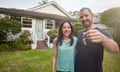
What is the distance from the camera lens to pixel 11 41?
6.99m

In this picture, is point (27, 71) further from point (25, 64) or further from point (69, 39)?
point (69, 39)

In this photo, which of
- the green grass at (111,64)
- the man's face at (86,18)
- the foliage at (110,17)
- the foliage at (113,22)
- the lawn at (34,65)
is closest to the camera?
the man's face at (86,18)

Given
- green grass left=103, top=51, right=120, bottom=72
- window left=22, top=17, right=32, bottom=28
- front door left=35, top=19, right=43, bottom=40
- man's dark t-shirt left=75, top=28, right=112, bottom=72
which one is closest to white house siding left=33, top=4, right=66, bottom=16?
front door left=35, top=19, right=43, bottom=40

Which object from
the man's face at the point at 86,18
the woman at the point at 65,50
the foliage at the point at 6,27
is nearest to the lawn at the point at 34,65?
the foliage at the point at 6,27

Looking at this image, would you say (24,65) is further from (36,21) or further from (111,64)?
(36,21)

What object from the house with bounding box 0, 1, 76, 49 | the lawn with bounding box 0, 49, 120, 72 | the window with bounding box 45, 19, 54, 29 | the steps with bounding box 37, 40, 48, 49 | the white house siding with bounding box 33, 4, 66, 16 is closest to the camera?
the lawn with bounding box 0, 49, 120, 72

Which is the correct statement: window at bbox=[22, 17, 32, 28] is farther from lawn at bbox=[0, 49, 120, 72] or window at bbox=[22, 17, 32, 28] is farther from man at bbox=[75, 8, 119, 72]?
man at bbox=[75, 8, 119, 72]

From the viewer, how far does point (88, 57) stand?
4.66 ft

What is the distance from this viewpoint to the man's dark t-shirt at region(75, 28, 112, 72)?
4.49ft

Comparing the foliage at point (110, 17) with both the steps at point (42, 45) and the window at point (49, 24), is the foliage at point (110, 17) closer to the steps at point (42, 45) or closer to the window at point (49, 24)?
the steps at point (42, 45)

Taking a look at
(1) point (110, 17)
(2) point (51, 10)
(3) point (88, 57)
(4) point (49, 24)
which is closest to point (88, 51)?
(3) point (88, 57)

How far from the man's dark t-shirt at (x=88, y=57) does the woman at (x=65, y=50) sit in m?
0.16

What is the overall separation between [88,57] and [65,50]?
271mm

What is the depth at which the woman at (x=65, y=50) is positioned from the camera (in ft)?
5.39
